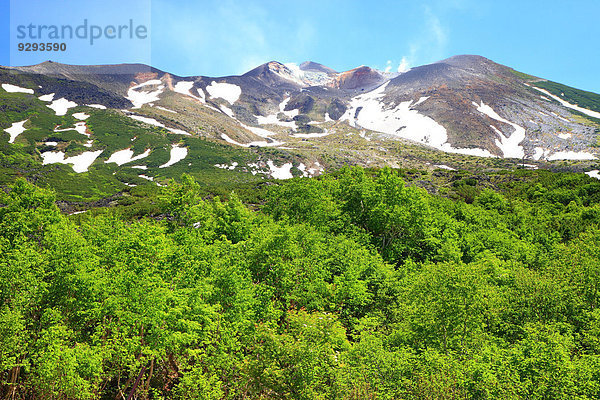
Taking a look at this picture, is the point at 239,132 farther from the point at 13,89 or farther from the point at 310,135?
the point at 13,89

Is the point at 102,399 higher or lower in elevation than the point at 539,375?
lower

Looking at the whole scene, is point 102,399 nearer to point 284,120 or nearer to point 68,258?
point 68,258

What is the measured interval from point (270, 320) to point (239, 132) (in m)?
144

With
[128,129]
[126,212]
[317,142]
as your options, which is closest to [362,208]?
[126,212]

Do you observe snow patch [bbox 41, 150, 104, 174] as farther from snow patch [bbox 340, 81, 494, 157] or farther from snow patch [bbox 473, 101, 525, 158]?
snow patch [bbox 473, 101, 525, 158]

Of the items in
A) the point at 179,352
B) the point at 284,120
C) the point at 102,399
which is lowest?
the point at 102,399

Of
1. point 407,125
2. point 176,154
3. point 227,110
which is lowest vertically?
point 176,154

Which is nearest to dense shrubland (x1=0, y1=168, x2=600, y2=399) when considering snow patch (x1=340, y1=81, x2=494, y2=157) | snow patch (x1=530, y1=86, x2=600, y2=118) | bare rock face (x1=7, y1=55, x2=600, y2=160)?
snow patch (x1=340, y1=81, x2=494, y2=157)

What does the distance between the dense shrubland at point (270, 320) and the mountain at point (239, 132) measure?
59.1m

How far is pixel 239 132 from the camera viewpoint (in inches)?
6068

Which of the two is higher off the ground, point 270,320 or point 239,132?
point 239,132

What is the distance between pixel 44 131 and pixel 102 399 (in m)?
115

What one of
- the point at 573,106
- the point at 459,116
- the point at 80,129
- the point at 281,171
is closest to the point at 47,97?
the point at 80,129

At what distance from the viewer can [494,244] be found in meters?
35.1
